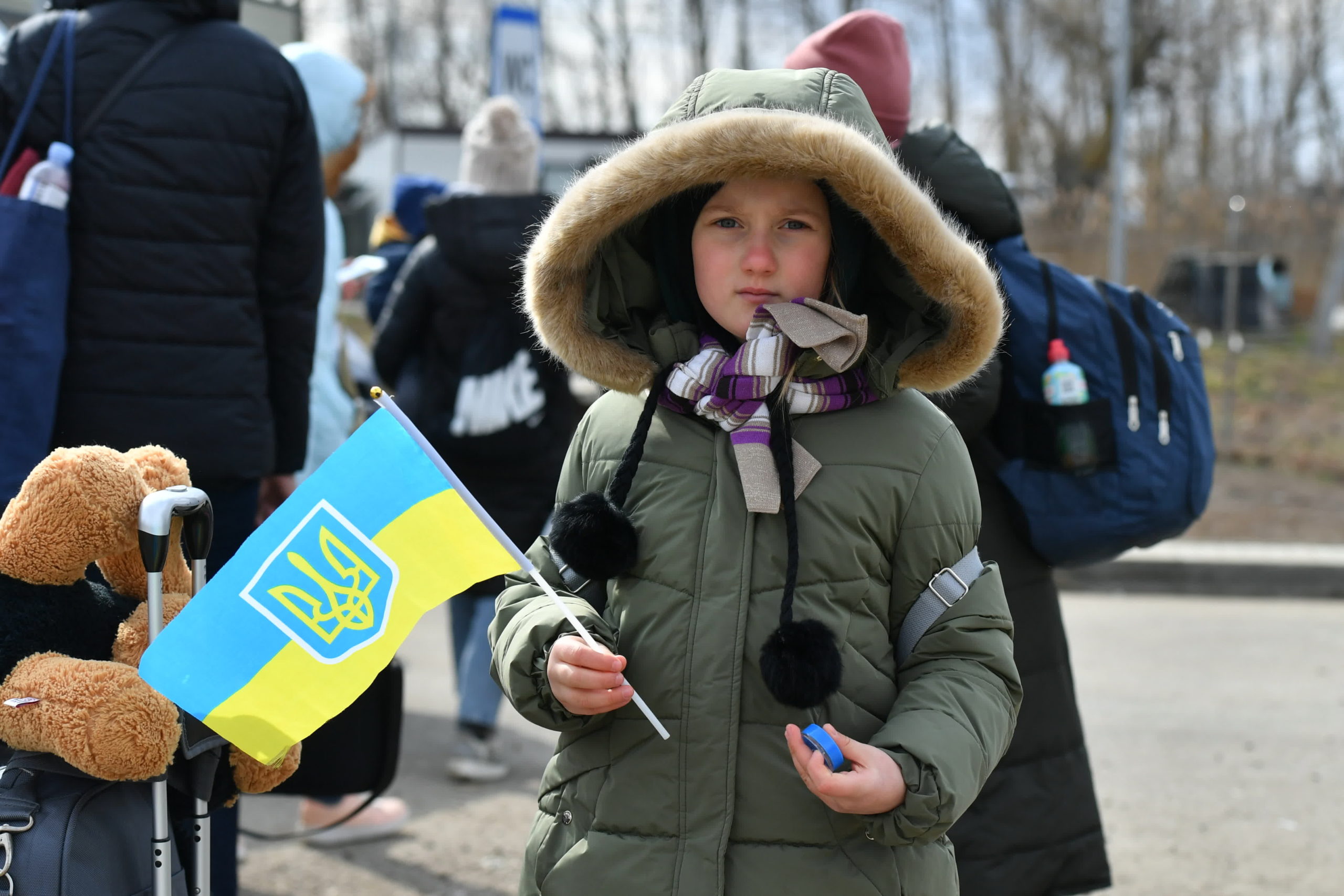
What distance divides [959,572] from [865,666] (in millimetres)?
182

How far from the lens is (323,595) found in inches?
74.5

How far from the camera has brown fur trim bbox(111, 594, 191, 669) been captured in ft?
7.05

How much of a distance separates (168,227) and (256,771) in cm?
132

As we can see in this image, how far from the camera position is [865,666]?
6.29ft

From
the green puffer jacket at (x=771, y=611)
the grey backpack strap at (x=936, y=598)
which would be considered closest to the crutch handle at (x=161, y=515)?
the green puffer jacket at (x=771, y=611)

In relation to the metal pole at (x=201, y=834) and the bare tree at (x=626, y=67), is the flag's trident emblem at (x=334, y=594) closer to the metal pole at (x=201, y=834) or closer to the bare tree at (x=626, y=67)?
the metal pole at (x=201, y=834)

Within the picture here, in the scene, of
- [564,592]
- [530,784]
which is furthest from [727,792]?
[530,784]

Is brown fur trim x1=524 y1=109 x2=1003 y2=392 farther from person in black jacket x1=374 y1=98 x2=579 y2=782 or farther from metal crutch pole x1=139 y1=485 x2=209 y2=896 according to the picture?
person in black jacket x1=374 y1=98 x2=579 y2=782

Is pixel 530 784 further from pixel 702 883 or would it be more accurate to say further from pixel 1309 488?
pixel 1309 488

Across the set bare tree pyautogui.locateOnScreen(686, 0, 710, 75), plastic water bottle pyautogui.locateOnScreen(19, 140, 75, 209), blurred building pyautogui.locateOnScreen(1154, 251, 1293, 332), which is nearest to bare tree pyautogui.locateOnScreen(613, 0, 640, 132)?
bare tree pyautogui.locateOnScreen(686, 0, 710, 75)

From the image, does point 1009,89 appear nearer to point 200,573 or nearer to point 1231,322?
point 1231,322

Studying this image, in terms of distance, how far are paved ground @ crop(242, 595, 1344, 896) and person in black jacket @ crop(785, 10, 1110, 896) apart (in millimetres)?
1373

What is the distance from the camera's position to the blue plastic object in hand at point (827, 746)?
5.76ft

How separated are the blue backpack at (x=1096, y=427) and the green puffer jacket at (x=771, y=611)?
25.9 inches
